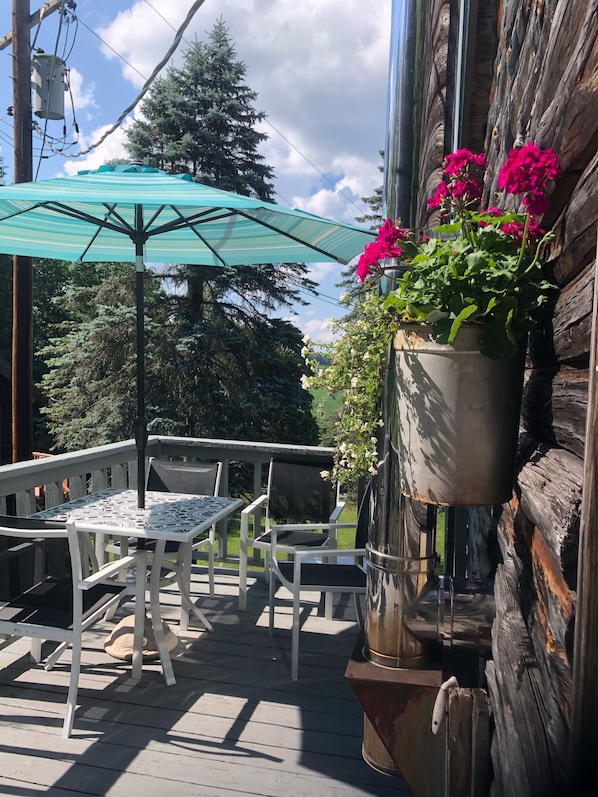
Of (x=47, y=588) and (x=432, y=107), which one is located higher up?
(x=432, y=107)

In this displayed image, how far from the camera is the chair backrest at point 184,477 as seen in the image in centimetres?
384

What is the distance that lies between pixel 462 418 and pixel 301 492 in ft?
8.98

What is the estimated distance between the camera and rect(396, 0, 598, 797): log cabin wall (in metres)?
0.93

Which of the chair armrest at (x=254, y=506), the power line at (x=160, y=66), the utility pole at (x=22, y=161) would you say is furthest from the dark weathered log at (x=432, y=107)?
the utility pole at (x=22, y=161)

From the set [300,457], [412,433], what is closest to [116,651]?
[300,457]

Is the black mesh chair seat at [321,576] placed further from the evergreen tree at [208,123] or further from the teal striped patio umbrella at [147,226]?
the evergreen tree at [208,123]

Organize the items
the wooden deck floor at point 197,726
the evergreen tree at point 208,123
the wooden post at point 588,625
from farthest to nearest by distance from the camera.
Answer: the evergreen tree at point 208,123
the wooden deck floor at point 197,726
the wooden post at point 588,625

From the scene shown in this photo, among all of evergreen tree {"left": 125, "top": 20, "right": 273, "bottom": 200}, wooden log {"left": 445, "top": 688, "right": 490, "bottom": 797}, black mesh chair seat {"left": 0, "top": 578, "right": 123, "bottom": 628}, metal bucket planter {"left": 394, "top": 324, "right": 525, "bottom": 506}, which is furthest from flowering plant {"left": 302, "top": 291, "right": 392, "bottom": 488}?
evergreen tree {"left": 125, "top": 20, "right": 273, "bottom": 200}

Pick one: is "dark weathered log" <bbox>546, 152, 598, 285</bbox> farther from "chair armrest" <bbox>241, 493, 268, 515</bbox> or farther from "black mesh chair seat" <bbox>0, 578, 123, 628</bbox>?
"chair armrest" <bbox>241, 493, 268, 515</bbox>

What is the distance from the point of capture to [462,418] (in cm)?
132

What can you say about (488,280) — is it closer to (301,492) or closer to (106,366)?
(301,492)

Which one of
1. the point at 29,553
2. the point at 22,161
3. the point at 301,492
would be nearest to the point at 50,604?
the point at 29,553

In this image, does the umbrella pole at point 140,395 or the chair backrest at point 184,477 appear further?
the chair backrest at point 184,477

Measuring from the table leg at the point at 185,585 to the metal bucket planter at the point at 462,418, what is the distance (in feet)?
6.82
